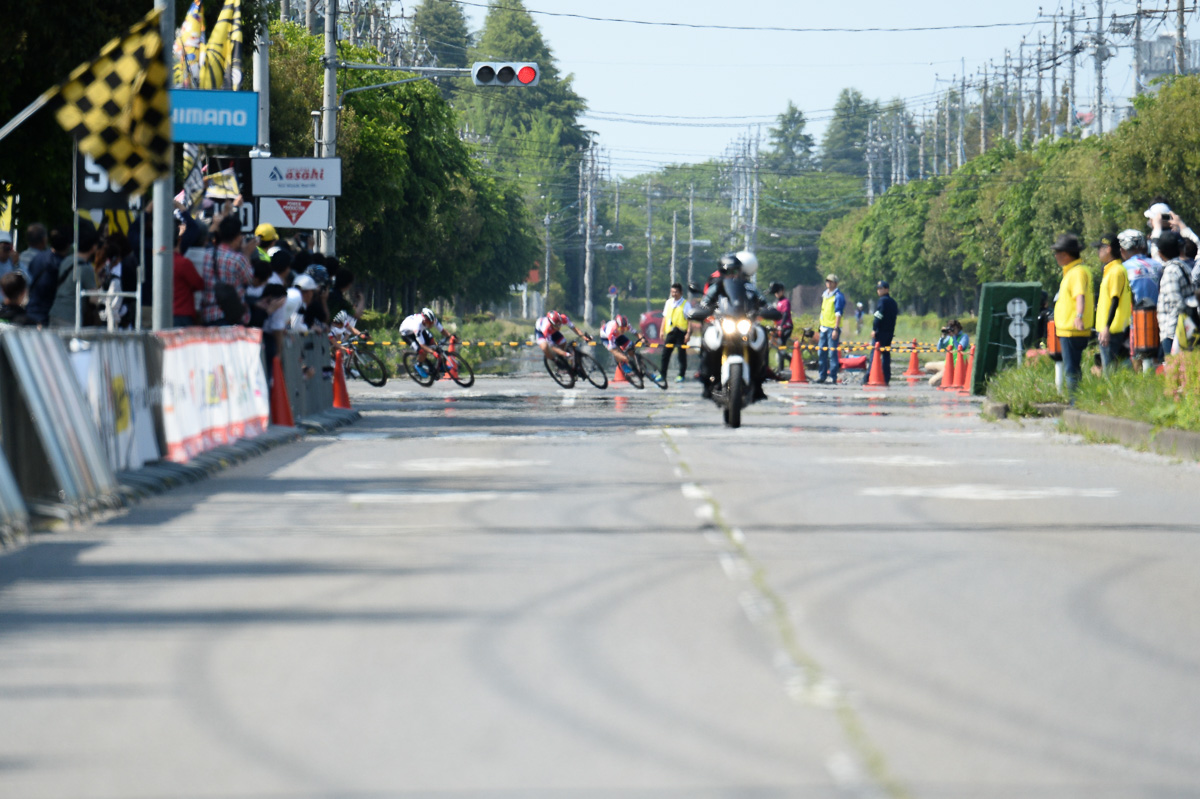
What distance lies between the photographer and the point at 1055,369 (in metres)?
22.9

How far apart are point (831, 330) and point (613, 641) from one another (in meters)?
28.6

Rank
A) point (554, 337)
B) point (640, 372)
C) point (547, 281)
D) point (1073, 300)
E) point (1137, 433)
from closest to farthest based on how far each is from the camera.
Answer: point (1137, 433) < point (1073, 300) < point (554, 337) < point (640, 372) < point (547, 281)

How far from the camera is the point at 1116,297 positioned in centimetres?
1997

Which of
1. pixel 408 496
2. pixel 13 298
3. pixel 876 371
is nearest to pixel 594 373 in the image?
pixel 876 371

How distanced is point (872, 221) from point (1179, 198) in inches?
2679

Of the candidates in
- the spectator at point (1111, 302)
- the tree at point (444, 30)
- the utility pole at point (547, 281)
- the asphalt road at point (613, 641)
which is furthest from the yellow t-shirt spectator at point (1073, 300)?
the tree at point (444, 30)

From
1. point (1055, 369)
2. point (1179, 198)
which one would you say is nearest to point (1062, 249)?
point (1055, 369)

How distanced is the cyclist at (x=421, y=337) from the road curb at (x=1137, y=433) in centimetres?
1399

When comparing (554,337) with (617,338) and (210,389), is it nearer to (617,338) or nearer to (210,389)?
(617,338)

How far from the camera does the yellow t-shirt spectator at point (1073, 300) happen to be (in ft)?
66.3

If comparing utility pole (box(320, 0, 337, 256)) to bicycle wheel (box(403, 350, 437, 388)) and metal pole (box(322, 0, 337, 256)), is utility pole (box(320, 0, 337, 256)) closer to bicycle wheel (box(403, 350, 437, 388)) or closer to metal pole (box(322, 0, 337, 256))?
metal pole (box(322, 0, 337, 256))

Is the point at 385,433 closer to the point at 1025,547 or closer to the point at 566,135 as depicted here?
the point at 1025,547

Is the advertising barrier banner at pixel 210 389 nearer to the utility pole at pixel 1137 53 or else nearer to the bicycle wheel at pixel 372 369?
the bicycle wheel at pixel 372 369

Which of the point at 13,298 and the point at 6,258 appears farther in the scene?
the point at 6,258
